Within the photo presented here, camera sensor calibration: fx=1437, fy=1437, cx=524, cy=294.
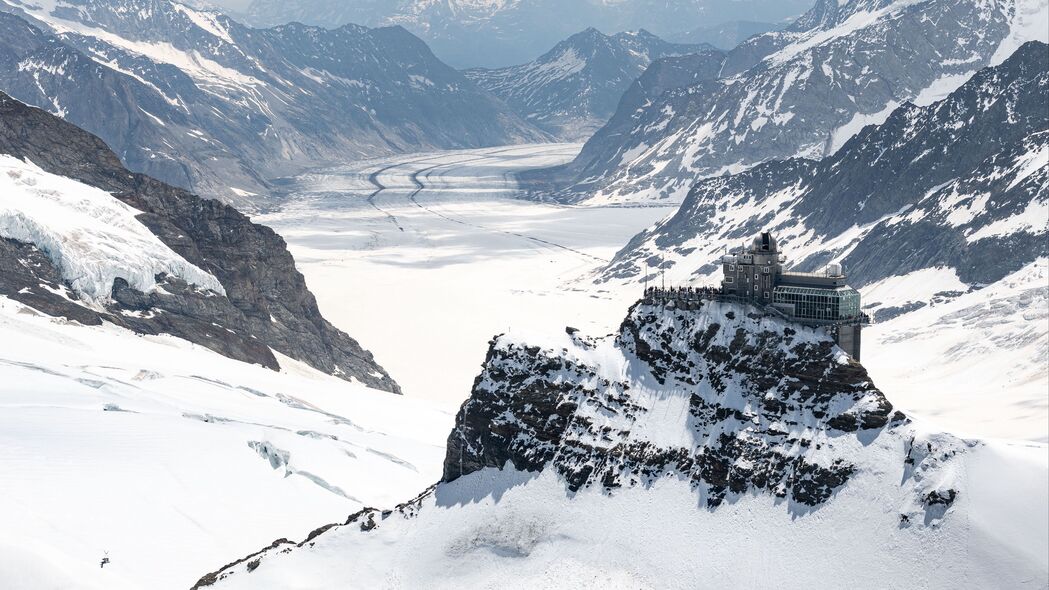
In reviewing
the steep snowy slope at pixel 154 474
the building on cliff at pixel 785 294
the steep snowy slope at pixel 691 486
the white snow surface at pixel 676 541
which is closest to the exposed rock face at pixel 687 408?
the steep snowy slope at pixel 691 486

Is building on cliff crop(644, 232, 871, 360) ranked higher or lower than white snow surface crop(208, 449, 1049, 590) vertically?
higher

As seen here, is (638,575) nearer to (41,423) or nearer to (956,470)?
(956,470)

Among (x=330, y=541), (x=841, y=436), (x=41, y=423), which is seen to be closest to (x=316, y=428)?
(x=41, y=423)

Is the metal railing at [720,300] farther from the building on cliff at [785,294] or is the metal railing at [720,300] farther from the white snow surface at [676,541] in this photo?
the white snow surface at [676,541]

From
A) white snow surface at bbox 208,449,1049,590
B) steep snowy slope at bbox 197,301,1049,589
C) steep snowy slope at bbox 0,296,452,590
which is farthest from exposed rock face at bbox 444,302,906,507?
steep snowy slope at bbox 0,296,452,590

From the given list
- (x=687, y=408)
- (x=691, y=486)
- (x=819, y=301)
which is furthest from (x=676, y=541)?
(x=819, y=301)

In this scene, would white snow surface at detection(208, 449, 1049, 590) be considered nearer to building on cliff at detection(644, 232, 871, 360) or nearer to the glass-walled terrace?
building on cliff at detection(644, 232, 871, 360)
